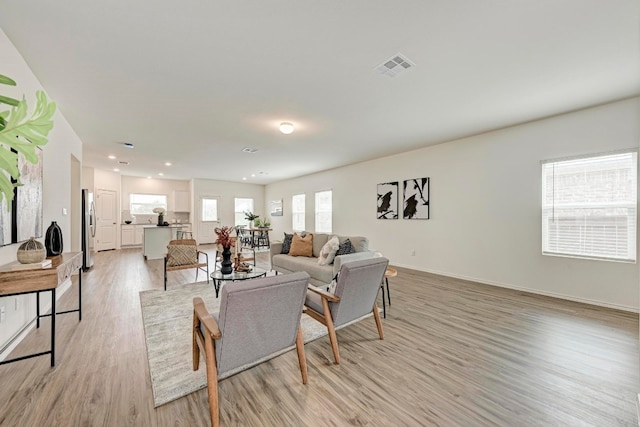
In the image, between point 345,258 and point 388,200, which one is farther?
point 388,200

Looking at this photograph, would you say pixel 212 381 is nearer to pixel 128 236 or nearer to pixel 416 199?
pixel 416 199

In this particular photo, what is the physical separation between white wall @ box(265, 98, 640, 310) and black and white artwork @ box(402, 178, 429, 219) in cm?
14

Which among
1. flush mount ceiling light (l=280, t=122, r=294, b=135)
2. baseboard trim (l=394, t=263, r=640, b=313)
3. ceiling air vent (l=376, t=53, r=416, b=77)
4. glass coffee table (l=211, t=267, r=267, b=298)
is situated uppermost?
ceiling air vent (l=376, t=53, r=416, b=77)

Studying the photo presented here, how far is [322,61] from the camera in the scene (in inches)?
98.8

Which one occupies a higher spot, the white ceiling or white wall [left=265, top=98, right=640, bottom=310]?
the white ceiling

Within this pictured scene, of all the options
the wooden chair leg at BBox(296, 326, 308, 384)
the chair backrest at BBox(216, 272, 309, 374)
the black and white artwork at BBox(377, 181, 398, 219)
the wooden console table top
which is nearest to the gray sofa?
the wooden chair leg at BBox(296, 326, 308, 384)

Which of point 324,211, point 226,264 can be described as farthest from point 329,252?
point 324,211

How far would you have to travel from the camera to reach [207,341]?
163cm

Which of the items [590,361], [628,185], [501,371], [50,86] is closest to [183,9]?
[50,86]

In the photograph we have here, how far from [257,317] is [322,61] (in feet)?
7.61

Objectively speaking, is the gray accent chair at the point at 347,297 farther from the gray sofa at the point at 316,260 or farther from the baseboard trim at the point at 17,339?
the baseboard trim at the point at 17,339

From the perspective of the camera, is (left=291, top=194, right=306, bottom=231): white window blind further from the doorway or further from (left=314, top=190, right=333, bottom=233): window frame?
the doorway

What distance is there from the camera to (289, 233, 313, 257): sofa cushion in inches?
186

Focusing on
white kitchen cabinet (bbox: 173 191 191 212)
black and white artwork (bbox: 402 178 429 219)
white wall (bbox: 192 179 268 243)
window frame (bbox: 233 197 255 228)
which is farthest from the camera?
window frame (bbox: 233 197 255 228)
